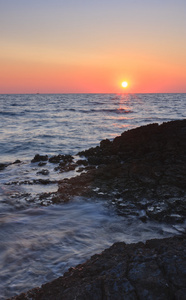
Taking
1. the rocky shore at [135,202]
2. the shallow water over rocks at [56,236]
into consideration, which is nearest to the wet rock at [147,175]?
the rocky shore at [135,202]

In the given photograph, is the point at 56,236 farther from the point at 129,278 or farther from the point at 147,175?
the point at 147,175

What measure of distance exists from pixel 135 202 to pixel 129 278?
12.9 feet

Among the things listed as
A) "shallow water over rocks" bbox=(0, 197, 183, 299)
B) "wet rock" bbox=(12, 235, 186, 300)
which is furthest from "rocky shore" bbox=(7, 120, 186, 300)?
"shallow water over rocks" bbox=(0, 197, 183, 299)

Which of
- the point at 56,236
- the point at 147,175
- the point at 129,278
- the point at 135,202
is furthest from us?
the point at 147,175

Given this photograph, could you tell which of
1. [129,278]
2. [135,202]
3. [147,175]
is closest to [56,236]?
[135,202]

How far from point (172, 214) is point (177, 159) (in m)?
3.23

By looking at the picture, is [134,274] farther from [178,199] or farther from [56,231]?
[178,199]

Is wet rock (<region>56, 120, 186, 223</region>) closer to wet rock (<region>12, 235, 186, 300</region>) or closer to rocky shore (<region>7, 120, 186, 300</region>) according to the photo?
rocky shore (<region>7, 120, 186, 300</region>)

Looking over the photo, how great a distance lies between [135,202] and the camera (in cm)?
695

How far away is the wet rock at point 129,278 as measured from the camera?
114 inches

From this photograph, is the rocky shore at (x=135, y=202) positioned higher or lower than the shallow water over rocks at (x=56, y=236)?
higher

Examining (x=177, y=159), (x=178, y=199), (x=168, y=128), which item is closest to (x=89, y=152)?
(x=168, y=128)

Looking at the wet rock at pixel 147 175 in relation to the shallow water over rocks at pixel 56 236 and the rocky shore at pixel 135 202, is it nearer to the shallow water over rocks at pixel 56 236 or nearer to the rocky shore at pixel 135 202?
the rocky shore at pixel 135 202

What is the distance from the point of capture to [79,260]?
15.6ft
